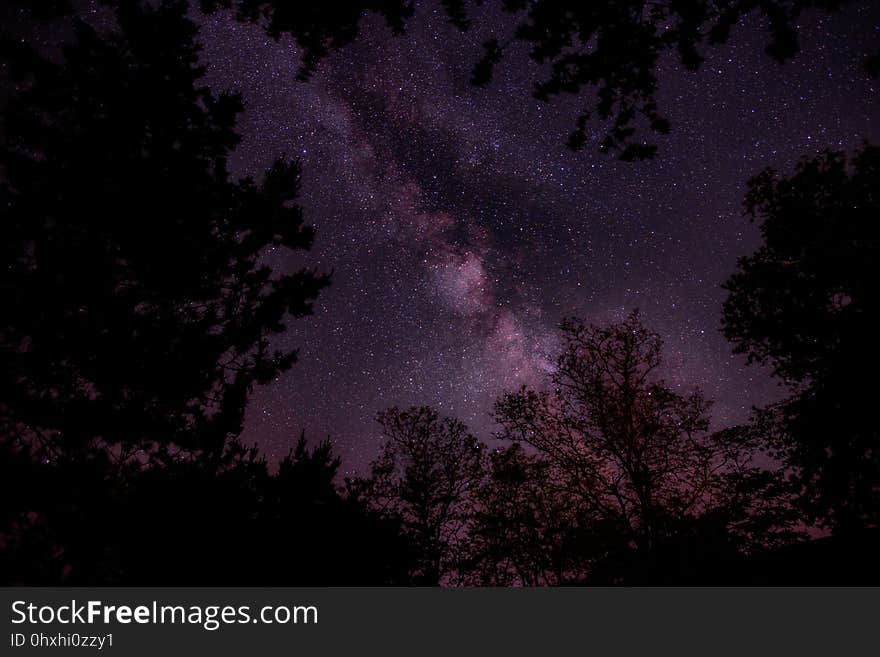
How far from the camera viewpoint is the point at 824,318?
38.8ft

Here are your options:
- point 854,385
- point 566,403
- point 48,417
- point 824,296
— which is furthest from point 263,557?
point 824,296

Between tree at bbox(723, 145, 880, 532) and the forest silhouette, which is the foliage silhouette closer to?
the forest silhouette

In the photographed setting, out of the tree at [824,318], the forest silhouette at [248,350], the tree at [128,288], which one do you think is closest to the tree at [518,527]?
the forest silhouette at [248,350]

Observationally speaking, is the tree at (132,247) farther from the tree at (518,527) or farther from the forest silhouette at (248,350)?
the tree at (518,527)

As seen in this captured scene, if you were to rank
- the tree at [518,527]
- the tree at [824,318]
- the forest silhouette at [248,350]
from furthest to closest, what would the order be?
the tree at [518,527]
the tree at [824,318]
the forest silhouette at [248,350]

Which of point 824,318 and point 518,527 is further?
point 518,527

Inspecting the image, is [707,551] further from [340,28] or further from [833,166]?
[340,28]

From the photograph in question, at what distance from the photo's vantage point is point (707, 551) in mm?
13539

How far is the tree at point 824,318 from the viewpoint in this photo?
10625 millimetres

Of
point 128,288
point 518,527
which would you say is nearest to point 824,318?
point 518,527

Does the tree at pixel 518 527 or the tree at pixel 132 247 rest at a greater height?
the tree at pixel 132 247

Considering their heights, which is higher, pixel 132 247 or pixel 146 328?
pixel 132 247

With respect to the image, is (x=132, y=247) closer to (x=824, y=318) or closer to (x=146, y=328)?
(x=146, y=328)

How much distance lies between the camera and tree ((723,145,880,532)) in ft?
34.9
